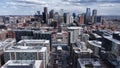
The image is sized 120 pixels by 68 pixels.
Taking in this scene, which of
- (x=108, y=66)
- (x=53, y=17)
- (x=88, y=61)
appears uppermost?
(x=53, y=17)

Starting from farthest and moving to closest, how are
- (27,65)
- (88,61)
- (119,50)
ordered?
(119,50)
(88,61)
(27,65)

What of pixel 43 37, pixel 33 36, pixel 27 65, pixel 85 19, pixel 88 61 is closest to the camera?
pixel 27 65

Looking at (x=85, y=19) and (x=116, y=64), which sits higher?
(x=85, y=19)

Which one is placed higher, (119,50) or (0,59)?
(119,50)

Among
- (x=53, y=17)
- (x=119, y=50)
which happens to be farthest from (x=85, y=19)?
(x=119, y=50)

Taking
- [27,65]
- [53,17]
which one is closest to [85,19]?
[53,17]

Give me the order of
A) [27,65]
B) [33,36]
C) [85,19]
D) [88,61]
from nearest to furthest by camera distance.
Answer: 1. [27,65]
2. [88,61]
3. [33,36]
4. [85,19]

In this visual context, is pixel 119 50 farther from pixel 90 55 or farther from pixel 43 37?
pixel 43 37

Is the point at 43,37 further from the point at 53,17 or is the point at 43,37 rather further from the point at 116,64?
the point at 53,17

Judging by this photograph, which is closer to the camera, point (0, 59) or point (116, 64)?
point (116, 64)
